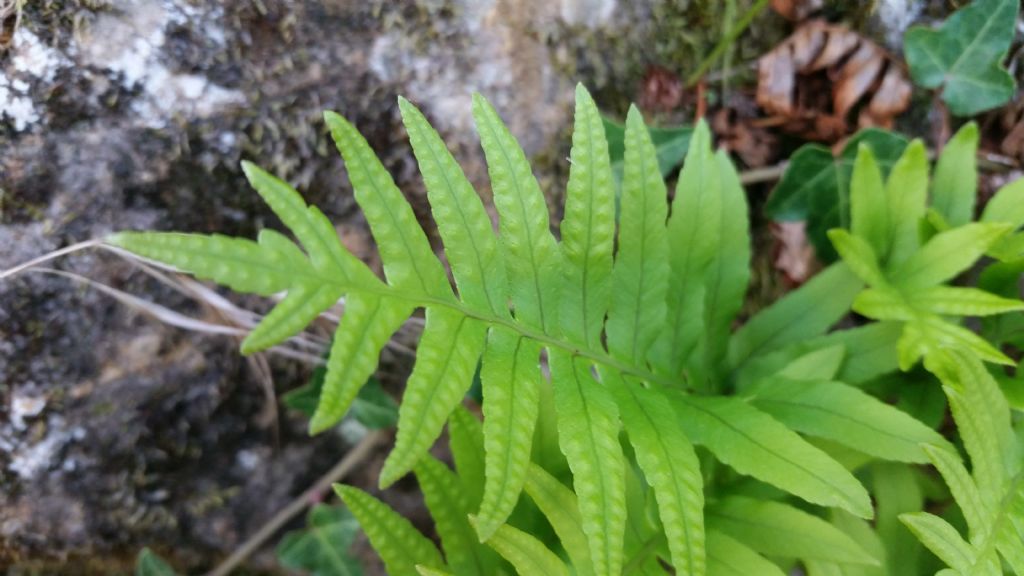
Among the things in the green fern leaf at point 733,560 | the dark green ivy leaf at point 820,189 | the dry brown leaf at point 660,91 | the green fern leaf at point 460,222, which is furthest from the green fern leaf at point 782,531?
the dry brown leaf at point 660,91

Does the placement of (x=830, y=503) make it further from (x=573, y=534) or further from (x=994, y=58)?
(x=994, y=58)

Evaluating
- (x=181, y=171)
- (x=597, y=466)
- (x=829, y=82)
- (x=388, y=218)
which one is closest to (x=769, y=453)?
(x=597, y=466)

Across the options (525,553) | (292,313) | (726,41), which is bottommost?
(525,553)

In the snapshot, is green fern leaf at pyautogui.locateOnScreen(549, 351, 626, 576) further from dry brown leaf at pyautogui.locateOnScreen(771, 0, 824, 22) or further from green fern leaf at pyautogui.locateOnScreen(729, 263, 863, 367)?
dry brown leaf at pyautogui.locateOnScreen(771, 0, 824, 22)

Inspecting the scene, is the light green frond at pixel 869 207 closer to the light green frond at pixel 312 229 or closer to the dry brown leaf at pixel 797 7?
the dry brown leaf at pixel 797 7

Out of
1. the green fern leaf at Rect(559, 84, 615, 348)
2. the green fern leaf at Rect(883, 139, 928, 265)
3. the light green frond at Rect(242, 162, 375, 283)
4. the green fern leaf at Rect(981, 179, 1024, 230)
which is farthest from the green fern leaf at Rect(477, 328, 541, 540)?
the green fern leaf at Rect(981, 179, 1024, 230)

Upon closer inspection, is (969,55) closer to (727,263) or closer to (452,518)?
(727,263)
